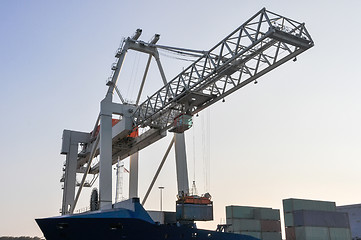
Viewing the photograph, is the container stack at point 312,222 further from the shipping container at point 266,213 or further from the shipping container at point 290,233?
the shipping container at point 266,213

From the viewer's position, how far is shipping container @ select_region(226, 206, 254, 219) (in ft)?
111

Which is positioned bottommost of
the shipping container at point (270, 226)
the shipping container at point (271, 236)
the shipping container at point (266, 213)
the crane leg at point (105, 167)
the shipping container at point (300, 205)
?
the shipping container at point (271, 236)

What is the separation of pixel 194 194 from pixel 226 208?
1066 centimetres

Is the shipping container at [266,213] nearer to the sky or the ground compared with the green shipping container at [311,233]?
nearer to the sky

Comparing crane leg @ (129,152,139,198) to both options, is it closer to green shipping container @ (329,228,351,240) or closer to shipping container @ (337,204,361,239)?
green shipping container @ (329,228,351,240)

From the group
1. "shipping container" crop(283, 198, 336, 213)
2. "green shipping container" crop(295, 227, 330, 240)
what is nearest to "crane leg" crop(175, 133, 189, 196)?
"shipping container" crop(283, 198, 336, 213)

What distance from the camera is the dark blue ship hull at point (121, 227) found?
20609mm

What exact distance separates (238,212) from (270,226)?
13.5 ft

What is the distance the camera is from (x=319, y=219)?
34875mm

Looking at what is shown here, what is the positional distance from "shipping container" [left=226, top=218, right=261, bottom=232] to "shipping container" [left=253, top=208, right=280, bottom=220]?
71 cm

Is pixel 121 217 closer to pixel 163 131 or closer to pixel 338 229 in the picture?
pixel 163 131

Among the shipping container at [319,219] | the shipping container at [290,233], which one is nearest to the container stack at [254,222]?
the shipping container at [290,233]

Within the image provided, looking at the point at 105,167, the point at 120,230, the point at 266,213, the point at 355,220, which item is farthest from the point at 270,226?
the point at 355,220

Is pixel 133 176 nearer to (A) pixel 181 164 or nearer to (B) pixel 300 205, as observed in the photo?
(A) pixel 181 164
